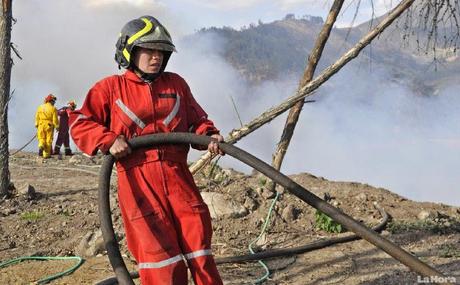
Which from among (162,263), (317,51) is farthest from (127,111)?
(317,51)

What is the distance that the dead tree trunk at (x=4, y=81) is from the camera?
7496mm

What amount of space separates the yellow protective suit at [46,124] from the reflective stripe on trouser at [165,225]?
11154 mm

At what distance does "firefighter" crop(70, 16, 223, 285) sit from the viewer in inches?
116

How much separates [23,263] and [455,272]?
3984 mm

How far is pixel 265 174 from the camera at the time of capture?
2.77 m

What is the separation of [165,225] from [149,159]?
1.26 ft

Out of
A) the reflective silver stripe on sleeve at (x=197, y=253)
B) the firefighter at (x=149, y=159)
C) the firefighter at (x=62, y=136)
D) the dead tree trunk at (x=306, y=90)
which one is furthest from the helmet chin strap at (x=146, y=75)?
the firefighter at (x=62, y=136)

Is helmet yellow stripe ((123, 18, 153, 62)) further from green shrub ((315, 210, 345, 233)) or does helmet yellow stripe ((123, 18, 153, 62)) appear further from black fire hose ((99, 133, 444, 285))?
green shrub ((315, 210, 345, 233))

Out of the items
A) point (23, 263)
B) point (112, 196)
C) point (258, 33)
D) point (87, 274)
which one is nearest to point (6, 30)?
point (112, 196)

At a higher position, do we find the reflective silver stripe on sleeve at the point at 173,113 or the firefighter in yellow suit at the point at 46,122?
the firefighter in yellow suit at the point at 46,122

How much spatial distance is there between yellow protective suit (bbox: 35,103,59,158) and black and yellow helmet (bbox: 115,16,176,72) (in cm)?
1105

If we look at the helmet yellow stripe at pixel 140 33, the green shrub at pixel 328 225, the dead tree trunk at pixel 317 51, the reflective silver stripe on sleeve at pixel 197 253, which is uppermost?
the dead tree trunk at pixel 317 51

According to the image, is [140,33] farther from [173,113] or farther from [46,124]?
[46,124]

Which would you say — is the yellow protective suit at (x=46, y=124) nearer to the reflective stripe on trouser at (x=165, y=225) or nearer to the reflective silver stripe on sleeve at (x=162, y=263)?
the reflective stripe on trouser at (x=165, y=225)
